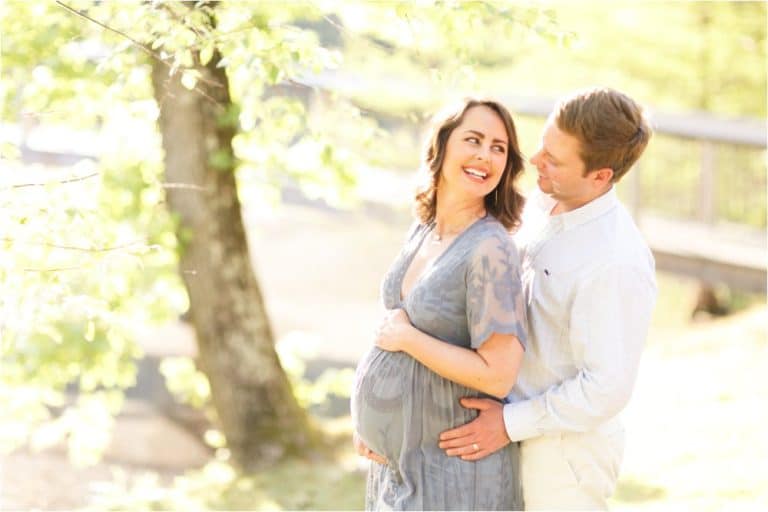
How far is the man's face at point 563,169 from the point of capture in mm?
2961

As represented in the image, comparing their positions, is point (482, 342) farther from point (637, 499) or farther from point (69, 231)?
point (637, 499)

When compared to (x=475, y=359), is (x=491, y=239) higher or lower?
higher

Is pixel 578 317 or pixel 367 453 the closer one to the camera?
pixel 578 317

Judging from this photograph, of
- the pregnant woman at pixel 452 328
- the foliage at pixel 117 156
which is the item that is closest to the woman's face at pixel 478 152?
the pregnant woman at pixel 452 328

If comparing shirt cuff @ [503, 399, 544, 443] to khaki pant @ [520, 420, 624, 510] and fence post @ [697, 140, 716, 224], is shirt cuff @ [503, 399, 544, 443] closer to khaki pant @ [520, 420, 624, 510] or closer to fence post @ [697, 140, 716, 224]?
khaki pant @ [520, 420, 624, 510]

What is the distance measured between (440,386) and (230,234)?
354 cm

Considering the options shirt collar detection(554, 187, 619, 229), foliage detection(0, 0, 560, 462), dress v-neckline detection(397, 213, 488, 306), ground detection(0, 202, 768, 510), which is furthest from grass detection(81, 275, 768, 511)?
dress v-neckline detection(397, 213, 488, 306)

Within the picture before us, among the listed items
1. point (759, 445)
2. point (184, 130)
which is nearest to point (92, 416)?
point (184, 130)

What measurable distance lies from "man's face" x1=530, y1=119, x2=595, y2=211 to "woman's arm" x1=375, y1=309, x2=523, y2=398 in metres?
0.44

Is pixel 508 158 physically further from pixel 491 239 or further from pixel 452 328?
pixel 452 328

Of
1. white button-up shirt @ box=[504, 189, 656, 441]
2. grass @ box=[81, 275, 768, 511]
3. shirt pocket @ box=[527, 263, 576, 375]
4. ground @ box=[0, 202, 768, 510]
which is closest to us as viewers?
white button-up shirt @ box=[504, 189, 656, 441]

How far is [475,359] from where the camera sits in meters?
2.87

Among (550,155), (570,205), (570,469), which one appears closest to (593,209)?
(570,205)

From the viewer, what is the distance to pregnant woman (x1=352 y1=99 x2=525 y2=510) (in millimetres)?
2867
